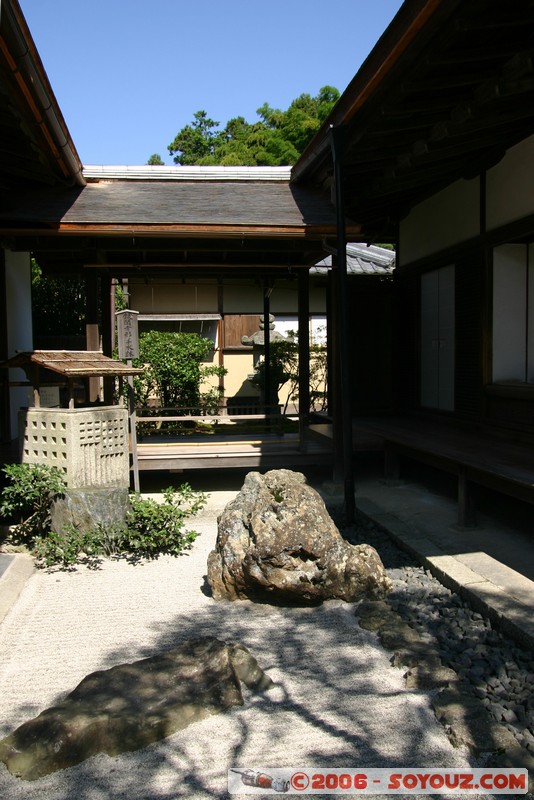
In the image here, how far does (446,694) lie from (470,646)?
0.63 m

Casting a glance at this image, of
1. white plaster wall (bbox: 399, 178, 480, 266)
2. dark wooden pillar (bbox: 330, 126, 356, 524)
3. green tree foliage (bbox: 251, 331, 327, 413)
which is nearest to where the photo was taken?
dark wooden pillar (bbox: 330, 126, 356, 524)

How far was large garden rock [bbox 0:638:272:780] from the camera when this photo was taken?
2.84 meters

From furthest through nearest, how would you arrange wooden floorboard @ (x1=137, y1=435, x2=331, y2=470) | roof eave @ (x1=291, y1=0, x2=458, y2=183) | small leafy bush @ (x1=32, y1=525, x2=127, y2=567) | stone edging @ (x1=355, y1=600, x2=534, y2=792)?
→ wooden floorboard @ (x1=137, y1=435, x2=331, y2=470)
small leafy bush @ (x1=32, y1=525, x2=127, y2=567)
roof eave @ (x1=291, y1=0, x2=458, y2=183)
stone edging @ (x1=355, y1=600, x2=534, y2=792)

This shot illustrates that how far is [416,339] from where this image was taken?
9703 mm

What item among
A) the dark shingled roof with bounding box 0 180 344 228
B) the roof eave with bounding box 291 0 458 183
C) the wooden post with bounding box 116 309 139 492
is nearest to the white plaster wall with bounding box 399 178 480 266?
the dark shingled roof with bounding box 0 180 344 228

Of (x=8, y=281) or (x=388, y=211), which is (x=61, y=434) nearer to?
(x=8, y=281)

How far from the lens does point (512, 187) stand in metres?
6.73

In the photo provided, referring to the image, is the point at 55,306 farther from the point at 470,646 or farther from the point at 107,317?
the point at 470,646

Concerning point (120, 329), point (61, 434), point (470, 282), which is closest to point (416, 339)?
point (470, 282)

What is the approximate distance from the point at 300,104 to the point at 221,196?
2769 centimetres

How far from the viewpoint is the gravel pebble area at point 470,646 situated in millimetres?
3084

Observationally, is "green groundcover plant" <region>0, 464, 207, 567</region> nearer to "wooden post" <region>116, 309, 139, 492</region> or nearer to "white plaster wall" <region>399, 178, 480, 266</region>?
"wooden post" <region>116, 309, 139, 492</region>

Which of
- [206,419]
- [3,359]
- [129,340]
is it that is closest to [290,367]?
[206,419]

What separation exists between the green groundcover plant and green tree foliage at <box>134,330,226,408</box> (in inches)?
234
